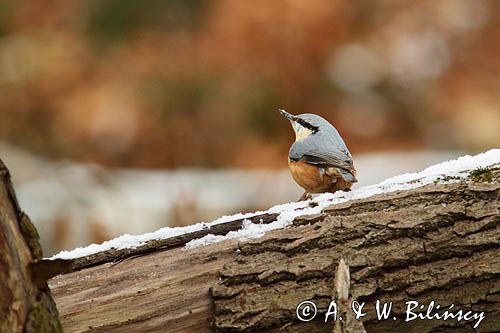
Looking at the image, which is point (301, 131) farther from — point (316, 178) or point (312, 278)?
point (312, 278)

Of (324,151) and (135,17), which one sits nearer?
(324,151)

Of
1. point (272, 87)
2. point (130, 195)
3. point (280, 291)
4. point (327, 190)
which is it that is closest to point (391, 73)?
point (272, 87)

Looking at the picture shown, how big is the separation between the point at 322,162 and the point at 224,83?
332cm

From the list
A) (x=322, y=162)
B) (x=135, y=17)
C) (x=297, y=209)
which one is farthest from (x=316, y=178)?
(x=135, y=17)

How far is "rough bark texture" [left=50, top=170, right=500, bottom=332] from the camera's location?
2.36 m

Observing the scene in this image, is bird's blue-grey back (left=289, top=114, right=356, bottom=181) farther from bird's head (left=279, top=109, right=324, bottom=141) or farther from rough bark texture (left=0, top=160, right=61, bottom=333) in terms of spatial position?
rough bark texture (left=0, top=160, right=61, bottom=333)

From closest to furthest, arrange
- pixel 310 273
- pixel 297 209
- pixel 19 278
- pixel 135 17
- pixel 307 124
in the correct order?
pixel 19 278 → pixel 310 273 → pixel 297 209 → pixel 307 124 → pixel 135 17

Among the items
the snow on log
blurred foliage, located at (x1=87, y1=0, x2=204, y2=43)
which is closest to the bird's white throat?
the snow on log

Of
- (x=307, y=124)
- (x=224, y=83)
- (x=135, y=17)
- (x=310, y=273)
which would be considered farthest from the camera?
(x=135, y=17)

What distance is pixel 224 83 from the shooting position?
6523 mm

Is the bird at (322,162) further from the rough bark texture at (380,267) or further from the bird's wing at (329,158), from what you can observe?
the rough bark texture at (380,267)

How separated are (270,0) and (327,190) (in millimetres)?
3720

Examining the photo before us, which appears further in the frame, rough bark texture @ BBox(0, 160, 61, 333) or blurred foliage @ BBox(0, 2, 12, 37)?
blurred foliage @ BBox(0, 2, 12, 37)

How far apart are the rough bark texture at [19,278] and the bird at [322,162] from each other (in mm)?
1346
